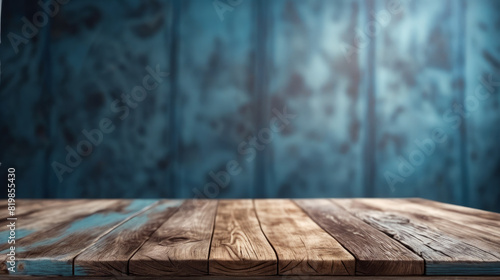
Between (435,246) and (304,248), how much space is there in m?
0.26

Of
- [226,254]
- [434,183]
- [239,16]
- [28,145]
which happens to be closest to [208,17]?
[239,16]

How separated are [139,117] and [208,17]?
0.70 metres

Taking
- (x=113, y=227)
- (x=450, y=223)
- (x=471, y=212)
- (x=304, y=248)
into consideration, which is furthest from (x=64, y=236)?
(x=471, y=212)

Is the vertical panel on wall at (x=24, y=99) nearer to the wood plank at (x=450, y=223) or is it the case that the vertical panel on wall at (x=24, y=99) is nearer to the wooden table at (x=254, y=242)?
the wooden table at (x=254, y=242)

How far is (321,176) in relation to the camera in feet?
7.57

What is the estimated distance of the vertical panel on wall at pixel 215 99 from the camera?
2.28 metres

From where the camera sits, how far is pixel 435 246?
2.55 feet

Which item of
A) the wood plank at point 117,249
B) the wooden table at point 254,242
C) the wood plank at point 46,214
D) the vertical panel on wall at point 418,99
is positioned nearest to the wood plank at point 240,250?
the wooden table at point 254,242

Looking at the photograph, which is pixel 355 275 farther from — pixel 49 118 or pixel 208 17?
pixel 49 118

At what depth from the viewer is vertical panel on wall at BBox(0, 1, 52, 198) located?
2.25 metres

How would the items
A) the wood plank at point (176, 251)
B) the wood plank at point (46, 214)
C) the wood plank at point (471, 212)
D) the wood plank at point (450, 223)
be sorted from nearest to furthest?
1. the wood plank at point (176, 251)
2. the wood plank at point (450, 223)
3. the wood plank at point (46, 214)
4. the wood plank at point (471, 212)

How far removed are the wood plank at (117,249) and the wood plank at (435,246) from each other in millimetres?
532

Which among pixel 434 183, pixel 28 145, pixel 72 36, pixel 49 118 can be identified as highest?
pixel 72 36

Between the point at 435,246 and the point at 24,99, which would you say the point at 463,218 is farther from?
the point at 24,99
